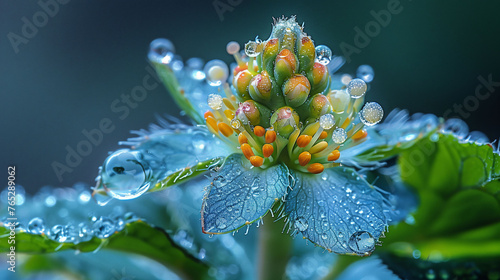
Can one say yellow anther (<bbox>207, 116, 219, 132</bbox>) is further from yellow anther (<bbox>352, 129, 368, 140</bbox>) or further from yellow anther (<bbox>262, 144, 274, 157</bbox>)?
yellow anther (<bbox>352, 129, 368, 140</bbox>)

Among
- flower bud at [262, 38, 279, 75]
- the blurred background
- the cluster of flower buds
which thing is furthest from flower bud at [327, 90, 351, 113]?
the blurred background

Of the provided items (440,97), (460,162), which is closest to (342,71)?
(440,97)

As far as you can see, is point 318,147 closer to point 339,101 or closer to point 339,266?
point 339,101

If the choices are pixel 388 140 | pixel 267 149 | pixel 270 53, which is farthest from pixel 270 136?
pixel 388 140

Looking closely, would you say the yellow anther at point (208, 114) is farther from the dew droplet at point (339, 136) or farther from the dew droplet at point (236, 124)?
the dew droplet at point (339, 136)

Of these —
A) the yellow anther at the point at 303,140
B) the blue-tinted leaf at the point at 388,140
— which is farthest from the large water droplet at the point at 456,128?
the yellow anther at the point at 303,140

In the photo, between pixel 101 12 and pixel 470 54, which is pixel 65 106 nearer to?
pixel 101 12

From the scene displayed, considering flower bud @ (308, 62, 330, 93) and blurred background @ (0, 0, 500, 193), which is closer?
flower bud @ (308, 62, 330, 93)
